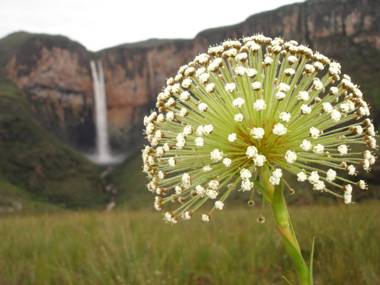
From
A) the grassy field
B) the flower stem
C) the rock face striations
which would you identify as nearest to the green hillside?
the rock face striations

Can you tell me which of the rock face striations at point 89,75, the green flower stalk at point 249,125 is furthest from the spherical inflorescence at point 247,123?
the rock face striations at point 89,75

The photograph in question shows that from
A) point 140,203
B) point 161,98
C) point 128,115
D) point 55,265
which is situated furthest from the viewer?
point 128,115

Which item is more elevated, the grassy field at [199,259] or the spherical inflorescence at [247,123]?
Result: the spherical inflorescence at [247,123]

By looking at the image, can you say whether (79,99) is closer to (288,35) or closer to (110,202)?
(110,202)

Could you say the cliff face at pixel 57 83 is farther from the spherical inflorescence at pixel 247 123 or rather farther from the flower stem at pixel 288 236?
the flower stem at pixel 288 236

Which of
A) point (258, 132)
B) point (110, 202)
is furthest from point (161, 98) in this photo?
point (110, 202)

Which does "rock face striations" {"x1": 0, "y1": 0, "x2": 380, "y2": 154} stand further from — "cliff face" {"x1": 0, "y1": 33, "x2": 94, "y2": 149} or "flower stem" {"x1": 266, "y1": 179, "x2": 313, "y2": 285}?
"flower stem" {"x1": 266, "y1": 179, "x2": 313, "y2": 285}
